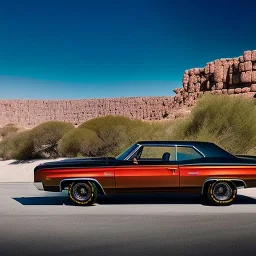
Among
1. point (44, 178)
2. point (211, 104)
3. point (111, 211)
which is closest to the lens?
point (111, 211)

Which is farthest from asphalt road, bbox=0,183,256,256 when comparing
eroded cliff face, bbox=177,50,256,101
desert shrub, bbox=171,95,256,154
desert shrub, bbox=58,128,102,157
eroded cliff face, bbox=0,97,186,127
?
eroded cliff face, bbox=0,97,186,127

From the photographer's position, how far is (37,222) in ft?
25.5

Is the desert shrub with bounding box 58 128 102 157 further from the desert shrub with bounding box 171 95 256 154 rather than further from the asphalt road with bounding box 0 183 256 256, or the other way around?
the asphalt road with bounding box 0 183 256 256

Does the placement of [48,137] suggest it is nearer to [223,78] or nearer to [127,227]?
[127,227]

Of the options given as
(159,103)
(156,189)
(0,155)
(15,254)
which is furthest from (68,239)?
(159,103)

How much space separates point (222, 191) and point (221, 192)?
3 centimetres

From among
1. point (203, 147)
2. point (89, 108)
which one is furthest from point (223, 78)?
point (89, 108)

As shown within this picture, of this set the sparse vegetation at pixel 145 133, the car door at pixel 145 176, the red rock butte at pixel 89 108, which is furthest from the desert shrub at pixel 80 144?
the red rock butte at pixel 89 108

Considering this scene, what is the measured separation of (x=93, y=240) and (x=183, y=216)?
237 cm

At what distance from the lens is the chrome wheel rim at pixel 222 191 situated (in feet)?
31.0

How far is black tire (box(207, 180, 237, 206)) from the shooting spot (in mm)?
9438

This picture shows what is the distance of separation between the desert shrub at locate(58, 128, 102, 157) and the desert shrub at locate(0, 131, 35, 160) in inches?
80.2

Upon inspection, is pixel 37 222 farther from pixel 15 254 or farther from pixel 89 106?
pixel 89 106

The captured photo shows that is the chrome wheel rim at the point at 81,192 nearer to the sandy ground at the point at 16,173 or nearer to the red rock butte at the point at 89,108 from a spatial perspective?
the sandy ground at the point at 16,173
